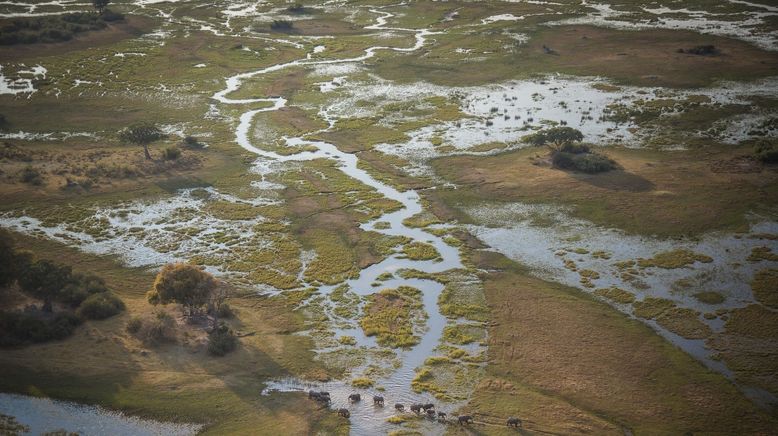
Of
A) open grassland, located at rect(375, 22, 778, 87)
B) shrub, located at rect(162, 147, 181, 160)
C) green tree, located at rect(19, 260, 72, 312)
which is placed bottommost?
green tree, located at rect(19, 260, 72, 312)

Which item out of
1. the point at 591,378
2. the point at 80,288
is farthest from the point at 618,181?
the point at 80,288

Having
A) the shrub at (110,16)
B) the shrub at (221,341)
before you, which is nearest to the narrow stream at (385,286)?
the shrub at (221,341)

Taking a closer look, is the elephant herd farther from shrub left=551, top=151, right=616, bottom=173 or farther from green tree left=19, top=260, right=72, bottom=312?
shrub left=551, top=151, right=616, bottom=173

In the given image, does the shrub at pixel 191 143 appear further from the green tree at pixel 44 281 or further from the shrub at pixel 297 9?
the shrub at pixel 297 9

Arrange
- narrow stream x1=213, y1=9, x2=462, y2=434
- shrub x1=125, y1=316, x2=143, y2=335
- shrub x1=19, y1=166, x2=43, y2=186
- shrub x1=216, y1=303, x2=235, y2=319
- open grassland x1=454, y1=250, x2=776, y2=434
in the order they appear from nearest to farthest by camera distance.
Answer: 1. open grassland x1=454, y1=250, x2=776, y2=434
2. narrow stream x1=213, y1=9, x2=462, y2=434
3. shrub x1=125, y1=316, x2=143, y2=335
4. shrub x1=216, y1=303, x2=235, y2=319
5. shrub x1=19, y1=166, x2=43, y2=186

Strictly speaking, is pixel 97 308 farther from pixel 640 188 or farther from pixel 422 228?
pixel 640 188

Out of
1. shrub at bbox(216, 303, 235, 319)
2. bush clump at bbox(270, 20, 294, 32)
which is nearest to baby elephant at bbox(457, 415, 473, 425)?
shrub at bbox(216, 303, 235, 319)

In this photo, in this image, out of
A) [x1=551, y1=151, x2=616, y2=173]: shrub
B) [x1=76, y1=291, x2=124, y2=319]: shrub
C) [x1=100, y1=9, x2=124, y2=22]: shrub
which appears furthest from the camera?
[x1=100, y1=9, x2=124, y2=22]: shrub
